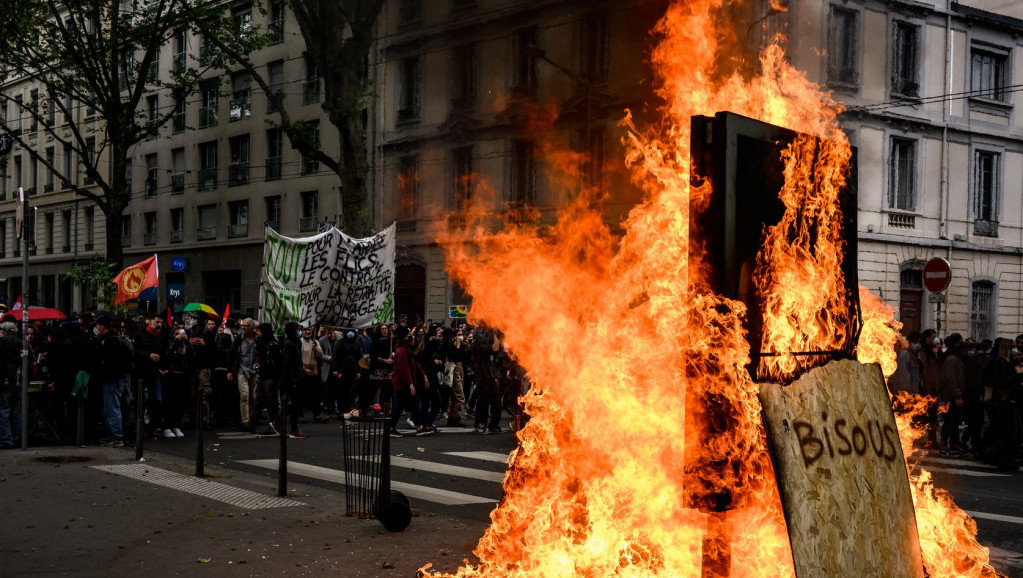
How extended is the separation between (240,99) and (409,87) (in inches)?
1404

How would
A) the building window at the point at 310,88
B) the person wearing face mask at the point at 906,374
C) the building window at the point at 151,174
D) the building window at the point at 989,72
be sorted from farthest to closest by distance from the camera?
the building window at the point at 151,174, the building window at the point at 310,88, the building window at the point at 989,72, the person wearing face mask at the point at 906,374

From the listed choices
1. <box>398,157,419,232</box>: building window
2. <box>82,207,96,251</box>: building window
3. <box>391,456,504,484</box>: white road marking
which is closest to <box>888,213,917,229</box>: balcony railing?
<box>391,456,504,484</box>: white road marking

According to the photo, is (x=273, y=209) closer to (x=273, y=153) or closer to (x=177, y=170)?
(x=273, y=153)

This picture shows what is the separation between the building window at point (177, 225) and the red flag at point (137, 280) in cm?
2483

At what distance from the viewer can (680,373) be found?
5281 mm

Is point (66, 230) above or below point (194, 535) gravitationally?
above

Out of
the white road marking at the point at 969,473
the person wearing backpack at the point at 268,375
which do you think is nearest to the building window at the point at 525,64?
the white road marking at the point at 969,473

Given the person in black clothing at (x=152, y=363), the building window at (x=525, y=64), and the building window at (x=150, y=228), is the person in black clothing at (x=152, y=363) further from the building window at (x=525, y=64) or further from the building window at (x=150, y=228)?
the building window at (x=150, y=228)

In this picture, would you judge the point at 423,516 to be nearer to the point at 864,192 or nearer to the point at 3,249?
the point at 864,192

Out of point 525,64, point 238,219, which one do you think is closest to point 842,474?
point 525,64

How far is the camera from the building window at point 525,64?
6.54 metres

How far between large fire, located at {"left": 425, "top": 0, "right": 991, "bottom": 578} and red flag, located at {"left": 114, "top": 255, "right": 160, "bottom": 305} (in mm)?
16262

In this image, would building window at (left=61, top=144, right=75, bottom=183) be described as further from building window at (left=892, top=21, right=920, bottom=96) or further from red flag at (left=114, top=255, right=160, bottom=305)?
building window at (left=892, top=21, right=920, bottom=96)

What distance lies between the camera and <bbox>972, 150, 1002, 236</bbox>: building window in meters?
28.4
